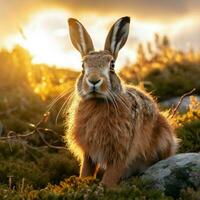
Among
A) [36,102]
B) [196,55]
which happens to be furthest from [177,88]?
[196,55]

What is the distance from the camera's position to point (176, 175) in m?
7.54

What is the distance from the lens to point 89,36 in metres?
8.39

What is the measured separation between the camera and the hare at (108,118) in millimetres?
7699

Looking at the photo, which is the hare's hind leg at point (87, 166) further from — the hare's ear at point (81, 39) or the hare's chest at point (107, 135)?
the hare's ear at point (81, 39)

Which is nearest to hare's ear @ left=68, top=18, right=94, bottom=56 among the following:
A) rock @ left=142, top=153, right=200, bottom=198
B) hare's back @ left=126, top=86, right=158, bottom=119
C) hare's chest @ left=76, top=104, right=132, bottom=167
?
hare's back @ left=126, top=86, right=158, bottom=119

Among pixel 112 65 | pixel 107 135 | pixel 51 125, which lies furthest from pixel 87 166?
pixel 51 125

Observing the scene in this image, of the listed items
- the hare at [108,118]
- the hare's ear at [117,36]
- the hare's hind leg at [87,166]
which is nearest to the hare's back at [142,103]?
the hare at [108,118]

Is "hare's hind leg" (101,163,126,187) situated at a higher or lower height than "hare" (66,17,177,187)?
lower

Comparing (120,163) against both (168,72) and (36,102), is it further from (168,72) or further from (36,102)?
(168,72)

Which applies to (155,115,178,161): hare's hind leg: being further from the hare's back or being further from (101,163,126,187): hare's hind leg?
(101,163,126,187): hare's hind leg

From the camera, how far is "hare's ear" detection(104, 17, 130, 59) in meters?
8.25

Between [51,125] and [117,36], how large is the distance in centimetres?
474

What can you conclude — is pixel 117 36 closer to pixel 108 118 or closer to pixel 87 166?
pixel 108 118

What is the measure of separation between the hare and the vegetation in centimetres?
35
